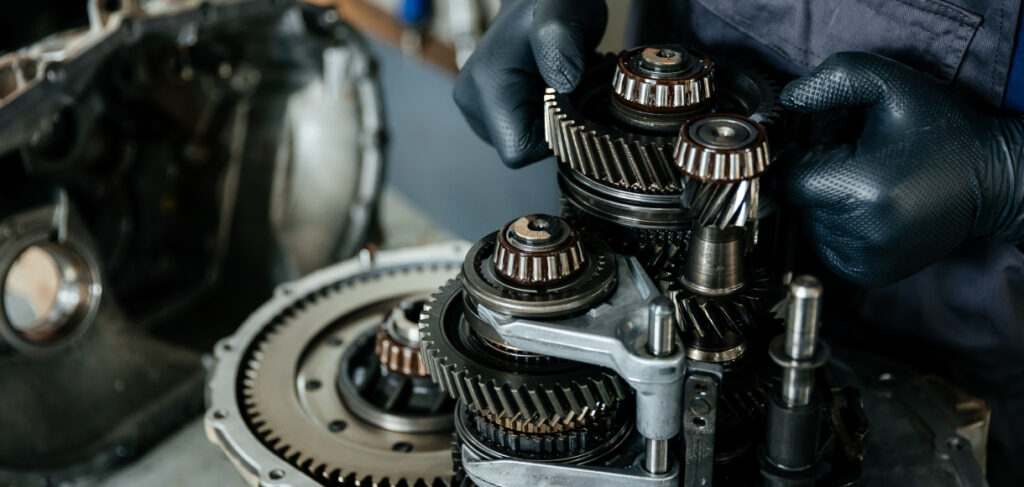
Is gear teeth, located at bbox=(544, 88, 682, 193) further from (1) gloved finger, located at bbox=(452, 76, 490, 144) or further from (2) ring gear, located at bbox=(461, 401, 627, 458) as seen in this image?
(1) gloved finger, located at bbox=(452, 76, 490, 144)

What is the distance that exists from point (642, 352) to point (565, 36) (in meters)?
0.66

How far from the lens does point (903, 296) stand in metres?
1.90

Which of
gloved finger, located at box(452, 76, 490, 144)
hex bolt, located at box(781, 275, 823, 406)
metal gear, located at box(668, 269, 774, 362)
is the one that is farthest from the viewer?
gloved finger, located at box(452, 76, 490, 144)

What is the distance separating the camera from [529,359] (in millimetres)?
1366

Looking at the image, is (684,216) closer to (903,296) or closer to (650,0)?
(903,296)

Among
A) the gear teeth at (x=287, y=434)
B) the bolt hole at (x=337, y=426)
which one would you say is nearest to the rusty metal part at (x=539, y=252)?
the gear teeth at (x=287, y=434)

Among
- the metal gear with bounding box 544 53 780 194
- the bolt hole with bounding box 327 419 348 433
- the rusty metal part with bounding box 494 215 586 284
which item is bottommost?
the bolt hole with bounding box 327 419 348 433

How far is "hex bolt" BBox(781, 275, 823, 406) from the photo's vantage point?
1.15m

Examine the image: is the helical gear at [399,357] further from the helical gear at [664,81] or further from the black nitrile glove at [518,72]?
the helical gear at [664,81]

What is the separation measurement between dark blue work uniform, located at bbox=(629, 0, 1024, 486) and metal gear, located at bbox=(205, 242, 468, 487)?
0.76 metres

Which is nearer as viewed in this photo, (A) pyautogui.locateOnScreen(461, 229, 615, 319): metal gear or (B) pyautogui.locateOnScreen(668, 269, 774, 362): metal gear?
(A) pyautogui.locateOnScreen(461, 229, 615, 319): metal gear

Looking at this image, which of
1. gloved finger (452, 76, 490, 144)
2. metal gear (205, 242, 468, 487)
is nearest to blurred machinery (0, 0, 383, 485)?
metal gear (205, 242, 468, 487)

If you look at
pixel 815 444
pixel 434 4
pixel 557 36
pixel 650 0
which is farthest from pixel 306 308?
pixel 434 4

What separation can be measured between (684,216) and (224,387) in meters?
0.93
